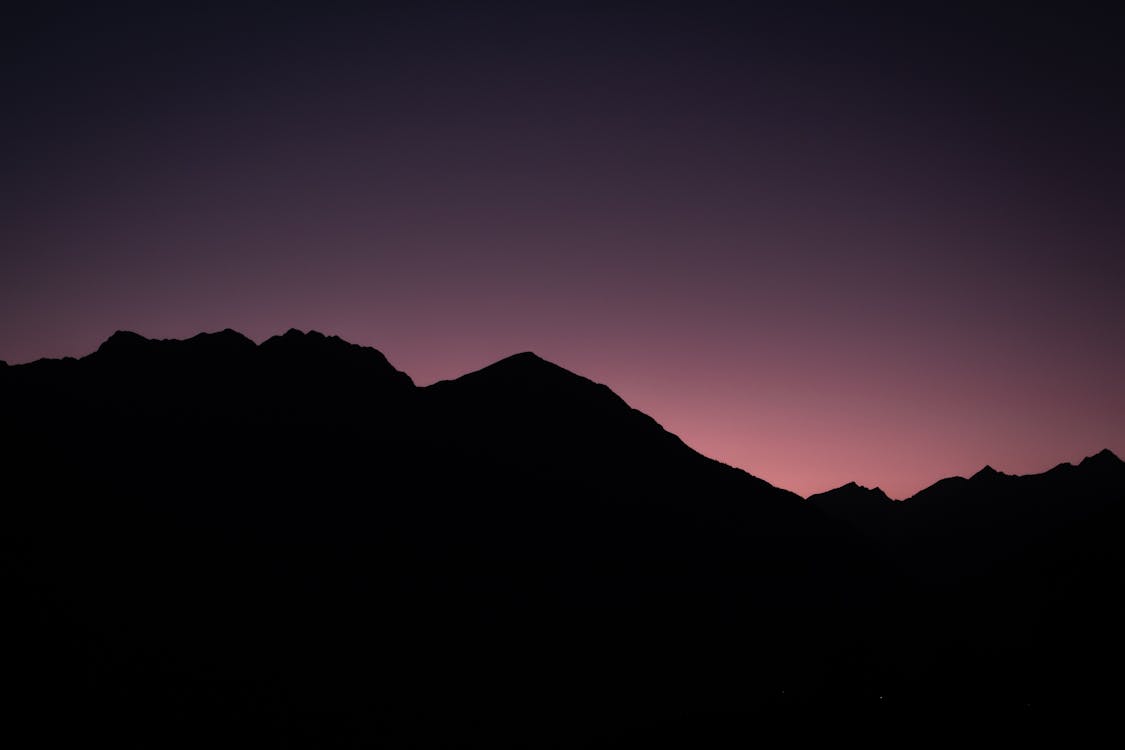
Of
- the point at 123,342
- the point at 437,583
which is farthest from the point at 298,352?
the point at 437,583

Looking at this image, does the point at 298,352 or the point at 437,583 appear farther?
the point at 298,352

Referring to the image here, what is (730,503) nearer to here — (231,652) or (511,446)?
(511,446)

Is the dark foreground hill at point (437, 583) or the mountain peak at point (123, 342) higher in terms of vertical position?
the mountain peak at point (123, 342)

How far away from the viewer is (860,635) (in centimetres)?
11150

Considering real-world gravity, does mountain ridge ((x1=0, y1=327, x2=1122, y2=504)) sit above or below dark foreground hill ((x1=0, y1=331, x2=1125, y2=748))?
above

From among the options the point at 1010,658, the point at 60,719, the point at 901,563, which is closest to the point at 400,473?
the point at 60,719

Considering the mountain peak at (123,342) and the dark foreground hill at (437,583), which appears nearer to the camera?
the dark foreground hill at (437,583)

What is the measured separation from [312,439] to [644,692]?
6353 cm

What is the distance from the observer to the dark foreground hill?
67.8 meters

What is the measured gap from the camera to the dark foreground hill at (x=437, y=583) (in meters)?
67.8

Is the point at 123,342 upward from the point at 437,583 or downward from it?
upward

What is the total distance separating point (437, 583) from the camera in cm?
9906

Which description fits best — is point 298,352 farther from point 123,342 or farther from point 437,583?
point 437,583

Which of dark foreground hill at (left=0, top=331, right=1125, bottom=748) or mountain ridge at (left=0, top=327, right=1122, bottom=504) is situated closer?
dark foreground hill at (left=0, top=331, right=1125, bottom=748)
